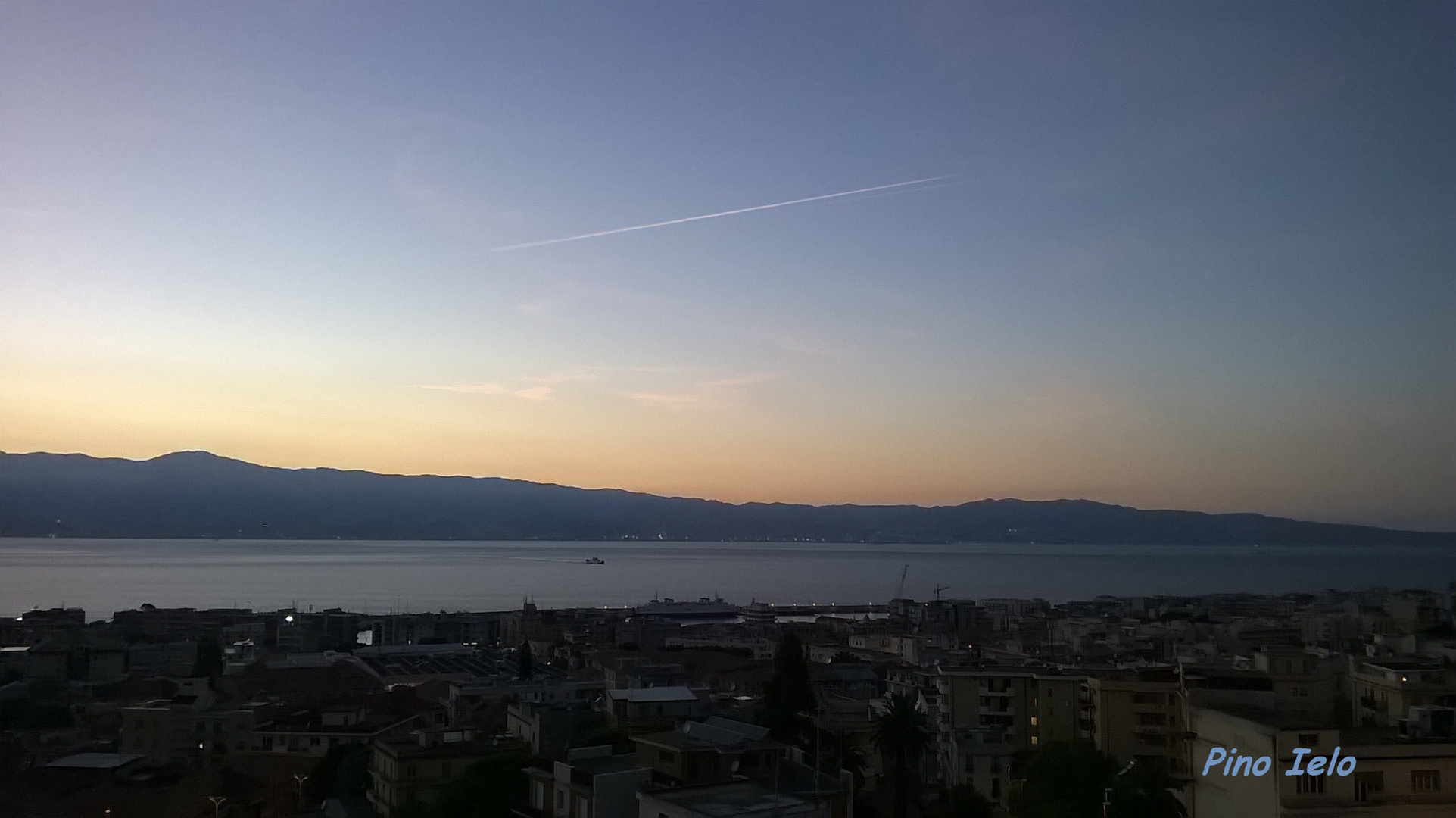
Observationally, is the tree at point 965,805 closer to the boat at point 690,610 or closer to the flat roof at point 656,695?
the flat roof at point 656,695

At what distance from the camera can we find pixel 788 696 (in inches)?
507

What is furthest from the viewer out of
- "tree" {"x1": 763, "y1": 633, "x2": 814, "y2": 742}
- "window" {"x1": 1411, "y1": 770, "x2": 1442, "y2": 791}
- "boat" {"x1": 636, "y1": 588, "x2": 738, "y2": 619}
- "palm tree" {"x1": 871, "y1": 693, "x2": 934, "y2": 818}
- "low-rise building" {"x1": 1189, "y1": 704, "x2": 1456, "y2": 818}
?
"boat" {"x1": 636, "y1": 588, "x2": 738, "y2": 619}

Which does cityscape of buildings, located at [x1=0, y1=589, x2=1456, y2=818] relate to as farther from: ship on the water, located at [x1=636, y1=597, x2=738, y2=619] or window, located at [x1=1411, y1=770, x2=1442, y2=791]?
ship on the water, located at [x1=636, y1=597, x2=738, y2=619]

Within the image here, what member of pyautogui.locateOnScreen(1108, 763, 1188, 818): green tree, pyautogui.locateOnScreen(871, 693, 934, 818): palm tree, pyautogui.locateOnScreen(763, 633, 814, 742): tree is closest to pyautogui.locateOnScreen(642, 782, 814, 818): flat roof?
pyautogui.locateOnScreen(1108, 763, 1188, 818): green tree

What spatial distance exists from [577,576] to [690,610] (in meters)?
31.1

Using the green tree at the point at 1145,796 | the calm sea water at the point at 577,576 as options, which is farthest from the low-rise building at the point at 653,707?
the calm sea water at the point at 577,576

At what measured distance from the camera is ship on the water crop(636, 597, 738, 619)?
167 feet

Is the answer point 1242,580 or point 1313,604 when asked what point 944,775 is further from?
point 1242,580

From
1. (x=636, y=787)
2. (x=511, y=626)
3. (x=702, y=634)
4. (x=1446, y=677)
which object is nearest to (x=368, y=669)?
(x=511, y=626)

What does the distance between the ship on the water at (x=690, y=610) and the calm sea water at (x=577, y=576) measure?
5949 mm

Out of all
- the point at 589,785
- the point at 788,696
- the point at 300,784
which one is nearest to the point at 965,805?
the point at 788,696

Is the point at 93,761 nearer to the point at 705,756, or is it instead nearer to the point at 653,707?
the point at 653,707

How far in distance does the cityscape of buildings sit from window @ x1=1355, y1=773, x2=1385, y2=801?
1 centimetres

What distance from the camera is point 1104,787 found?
23.8ft
